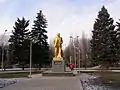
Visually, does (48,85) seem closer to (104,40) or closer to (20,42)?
(104,40)

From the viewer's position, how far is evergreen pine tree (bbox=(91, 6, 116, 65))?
5853cm

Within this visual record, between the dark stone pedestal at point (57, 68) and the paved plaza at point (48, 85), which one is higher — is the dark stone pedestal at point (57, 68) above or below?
above

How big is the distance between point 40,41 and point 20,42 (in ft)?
15.4

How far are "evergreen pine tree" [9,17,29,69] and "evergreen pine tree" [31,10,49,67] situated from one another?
6.22ft

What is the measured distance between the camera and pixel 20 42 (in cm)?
Answer: 6531

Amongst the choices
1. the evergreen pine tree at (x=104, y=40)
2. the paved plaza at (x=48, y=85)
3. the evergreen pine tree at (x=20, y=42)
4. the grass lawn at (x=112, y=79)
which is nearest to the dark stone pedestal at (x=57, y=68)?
the grass lawn at (x=112, y=79)

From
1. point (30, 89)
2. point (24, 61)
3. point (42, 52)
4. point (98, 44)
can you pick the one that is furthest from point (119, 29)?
point (30, 89)

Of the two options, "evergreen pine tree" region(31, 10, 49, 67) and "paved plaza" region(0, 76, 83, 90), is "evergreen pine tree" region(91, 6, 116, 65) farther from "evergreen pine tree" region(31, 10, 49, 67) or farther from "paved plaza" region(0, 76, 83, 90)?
"paved plaza" region(0, 76, 83, 90)

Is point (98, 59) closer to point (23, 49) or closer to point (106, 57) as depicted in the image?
point (106, 57)

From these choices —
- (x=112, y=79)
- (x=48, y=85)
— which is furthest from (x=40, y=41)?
(x=48, y=85)

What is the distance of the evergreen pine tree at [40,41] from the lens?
213ft

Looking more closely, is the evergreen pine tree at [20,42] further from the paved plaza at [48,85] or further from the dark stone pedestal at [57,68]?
the paved plaza at [48,85]

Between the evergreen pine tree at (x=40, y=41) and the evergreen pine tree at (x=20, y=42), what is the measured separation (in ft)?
6.22

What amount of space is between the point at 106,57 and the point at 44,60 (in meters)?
15.1
